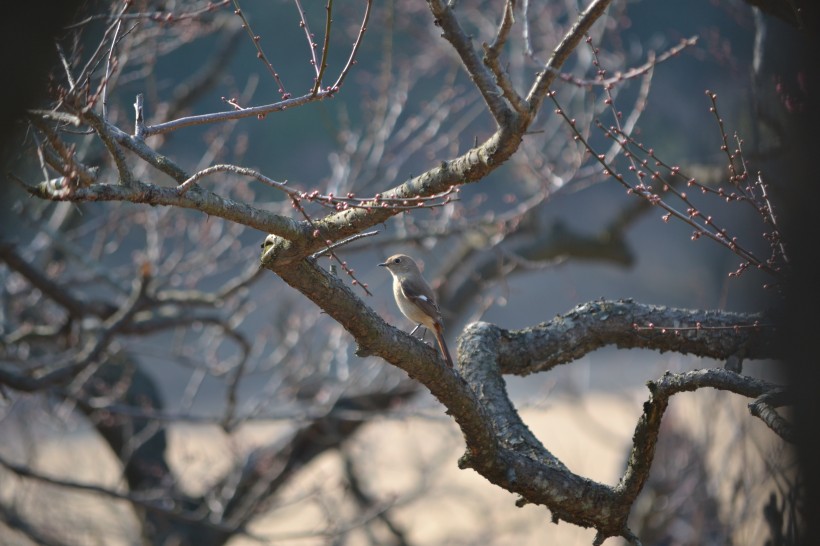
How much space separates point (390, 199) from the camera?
2352 millimetres

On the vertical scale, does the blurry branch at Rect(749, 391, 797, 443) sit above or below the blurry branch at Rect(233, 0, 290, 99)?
below

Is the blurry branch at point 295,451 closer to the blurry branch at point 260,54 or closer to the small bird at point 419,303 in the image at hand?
the small bird at point 419,303

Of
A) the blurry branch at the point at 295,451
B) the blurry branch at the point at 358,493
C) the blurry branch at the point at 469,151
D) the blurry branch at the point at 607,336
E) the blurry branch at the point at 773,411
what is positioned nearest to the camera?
the blurry branch at the point at 773,411

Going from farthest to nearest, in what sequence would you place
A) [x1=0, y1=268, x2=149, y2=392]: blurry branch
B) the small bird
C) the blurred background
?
the blurred background < [x1=0, y1=268, x2=149, y2=392]: blurry branch < the small bird

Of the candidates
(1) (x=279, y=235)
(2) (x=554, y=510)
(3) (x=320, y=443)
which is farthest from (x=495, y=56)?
(3) (x=320, y=443)

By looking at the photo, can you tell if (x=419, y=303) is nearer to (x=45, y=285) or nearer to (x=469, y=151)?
(x=469, y=151)

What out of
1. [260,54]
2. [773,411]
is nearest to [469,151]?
[260,54]

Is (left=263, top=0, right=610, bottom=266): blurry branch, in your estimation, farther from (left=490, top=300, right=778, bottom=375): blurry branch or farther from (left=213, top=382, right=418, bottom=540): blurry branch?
(left=213, top=382, right=418, bottom=540): blurry branch

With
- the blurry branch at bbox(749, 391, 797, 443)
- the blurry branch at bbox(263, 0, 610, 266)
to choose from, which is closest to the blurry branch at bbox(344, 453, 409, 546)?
the blurry branch at bbox(263, 0, 610, 266)

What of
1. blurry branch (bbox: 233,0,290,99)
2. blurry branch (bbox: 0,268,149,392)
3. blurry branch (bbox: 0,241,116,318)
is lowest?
blurry branch (bbox: 233,0,290,99)

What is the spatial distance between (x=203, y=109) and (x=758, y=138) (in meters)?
7.94

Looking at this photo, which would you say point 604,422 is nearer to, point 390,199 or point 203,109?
point 203,109

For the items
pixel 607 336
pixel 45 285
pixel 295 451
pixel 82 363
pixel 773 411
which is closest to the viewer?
pixel 773 411

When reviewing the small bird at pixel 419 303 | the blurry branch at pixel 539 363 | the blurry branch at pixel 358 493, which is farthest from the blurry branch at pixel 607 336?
the blurry branch at pixel 358 493
